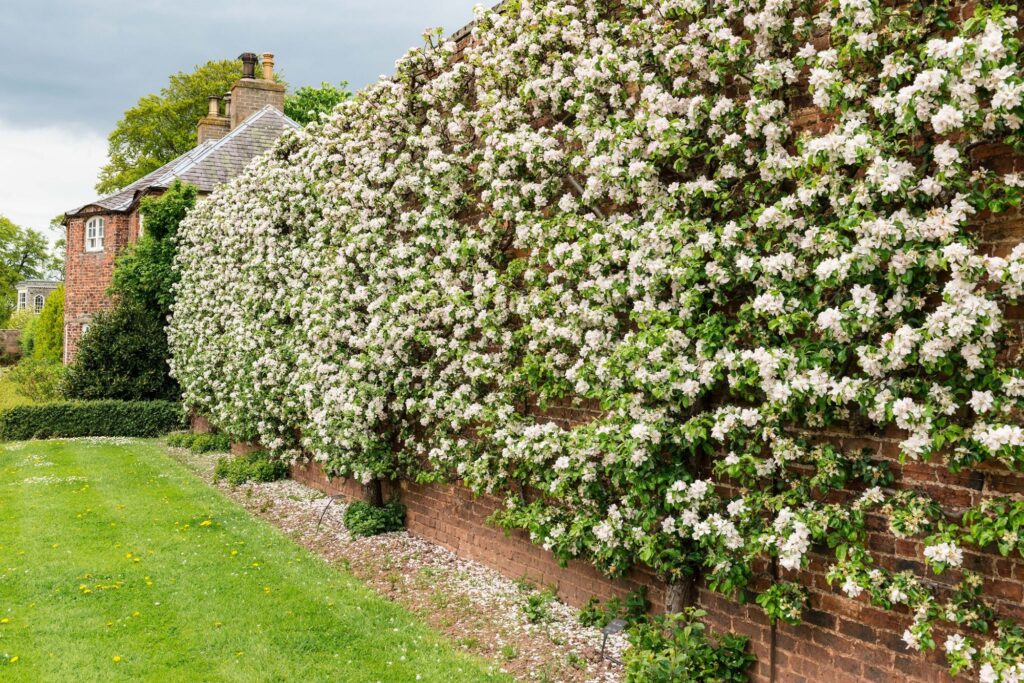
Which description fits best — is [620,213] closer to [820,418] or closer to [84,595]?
[820,418]

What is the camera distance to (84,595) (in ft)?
23.4

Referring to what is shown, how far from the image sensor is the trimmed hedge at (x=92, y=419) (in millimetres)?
19156

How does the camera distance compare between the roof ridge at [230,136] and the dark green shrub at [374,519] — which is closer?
the dark green shrub at [374,519]

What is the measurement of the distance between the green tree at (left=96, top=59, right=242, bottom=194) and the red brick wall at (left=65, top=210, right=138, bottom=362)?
15.8 metres

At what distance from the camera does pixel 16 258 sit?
70.7 metres

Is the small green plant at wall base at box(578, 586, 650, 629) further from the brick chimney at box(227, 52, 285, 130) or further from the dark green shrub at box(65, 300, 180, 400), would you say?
the brick chimney at box(227, 52, 285, 130)

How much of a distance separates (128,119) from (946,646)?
44620 mm

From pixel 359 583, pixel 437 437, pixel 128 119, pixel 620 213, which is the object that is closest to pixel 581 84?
pixel 620 213

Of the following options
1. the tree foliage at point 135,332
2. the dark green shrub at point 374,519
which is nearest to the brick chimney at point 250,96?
the tree foliage at point 135,332

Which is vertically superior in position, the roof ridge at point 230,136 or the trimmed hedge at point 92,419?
the roof ridge at point 230,136

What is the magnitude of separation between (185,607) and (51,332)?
3493 cm

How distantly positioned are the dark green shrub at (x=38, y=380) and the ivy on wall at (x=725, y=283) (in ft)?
A: 57.2

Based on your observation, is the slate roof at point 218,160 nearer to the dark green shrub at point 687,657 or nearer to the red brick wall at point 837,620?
the red brick wall at point 837,620

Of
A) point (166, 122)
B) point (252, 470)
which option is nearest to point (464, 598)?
point (252, 470)
